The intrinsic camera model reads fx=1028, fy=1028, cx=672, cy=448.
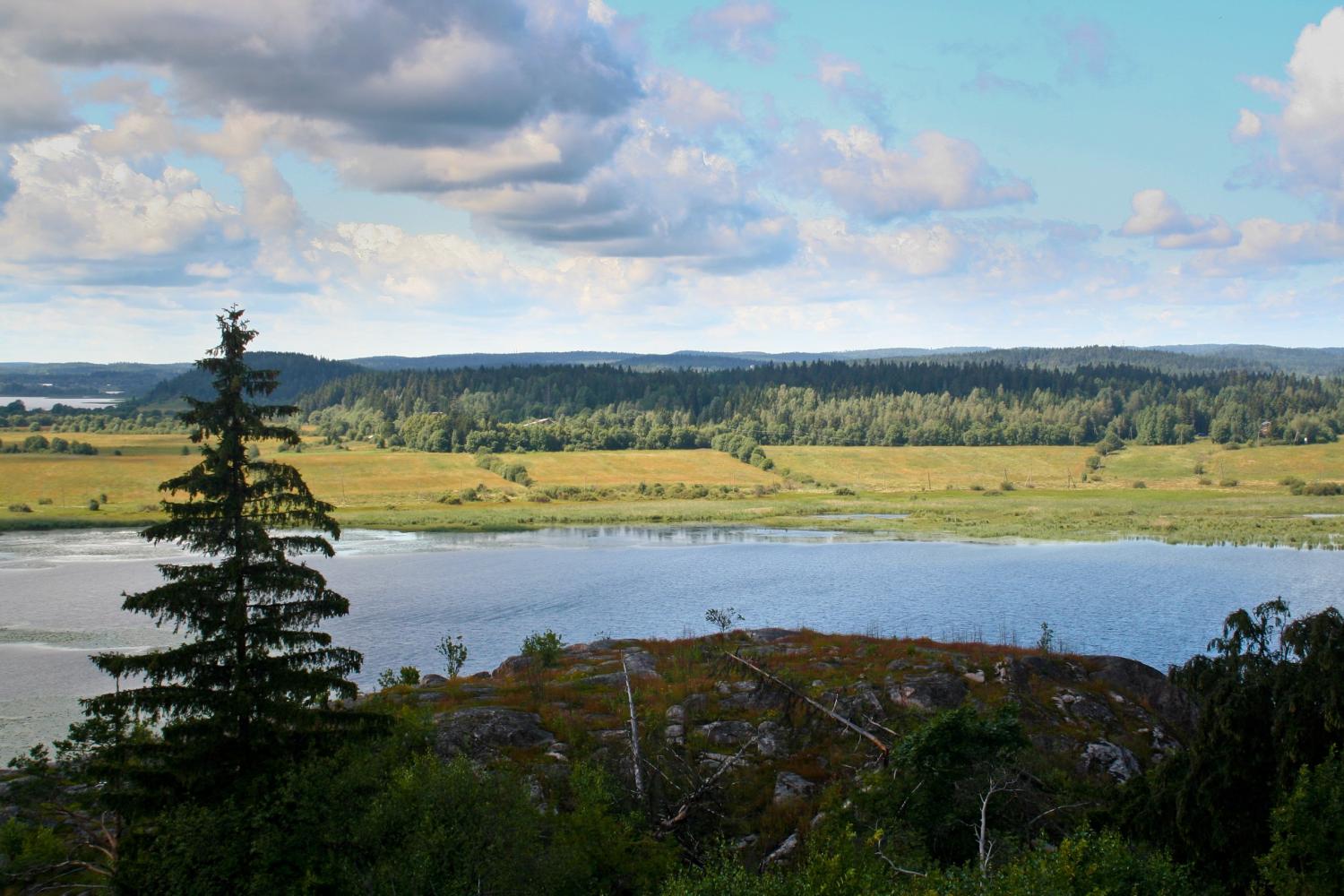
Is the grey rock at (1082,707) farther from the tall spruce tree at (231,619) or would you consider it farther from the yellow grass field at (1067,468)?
the yellow grass field at (1067,468)

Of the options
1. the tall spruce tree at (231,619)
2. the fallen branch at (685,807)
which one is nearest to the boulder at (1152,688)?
the fallen branch at (685,807)

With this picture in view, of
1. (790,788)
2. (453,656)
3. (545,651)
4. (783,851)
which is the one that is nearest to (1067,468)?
(453,656)

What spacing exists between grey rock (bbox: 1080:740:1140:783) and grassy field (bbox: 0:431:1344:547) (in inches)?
3038

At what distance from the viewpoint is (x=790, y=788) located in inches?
1082

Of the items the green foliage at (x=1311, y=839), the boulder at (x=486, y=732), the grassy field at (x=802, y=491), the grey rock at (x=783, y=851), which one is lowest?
the grassy field at (x=802, y=491)

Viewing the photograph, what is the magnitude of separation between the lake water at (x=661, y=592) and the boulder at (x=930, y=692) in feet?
63.8

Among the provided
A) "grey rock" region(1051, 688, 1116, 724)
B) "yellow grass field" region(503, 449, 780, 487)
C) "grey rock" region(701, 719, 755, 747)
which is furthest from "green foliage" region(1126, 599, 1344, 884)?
"yellow grass field" region(503, 449, 780, 487)

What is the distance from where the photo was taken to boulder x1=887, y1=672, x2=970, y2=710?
110ft

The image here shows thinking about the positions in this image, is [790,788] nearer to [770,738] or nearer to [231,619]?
[770,738]

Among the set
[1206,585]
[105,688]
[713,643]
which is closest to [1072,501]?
[1206,585]

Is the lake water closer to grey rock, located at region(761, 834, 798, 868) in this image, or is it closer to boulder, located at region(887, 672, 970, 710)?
boulder, located at region(887, 672, 970, 710)

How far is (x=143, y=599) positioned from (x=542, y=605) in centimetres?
4898

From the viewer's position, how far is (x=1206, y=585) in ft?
240

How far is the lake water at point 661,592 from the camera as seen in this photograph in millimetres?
55188
